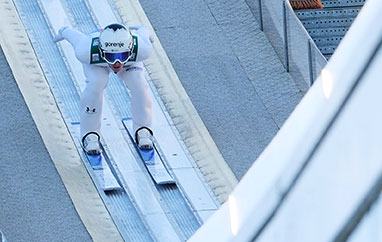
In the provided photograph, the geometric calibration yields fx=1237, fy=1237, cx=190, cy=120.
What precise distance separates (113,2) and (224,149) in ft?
7.01

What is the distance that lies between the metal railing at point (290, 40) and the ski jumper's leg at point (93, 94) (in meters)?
1.44

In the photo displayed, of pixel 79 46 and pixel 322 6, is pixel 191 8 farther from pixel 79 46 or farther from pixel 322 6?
pixel 79 46

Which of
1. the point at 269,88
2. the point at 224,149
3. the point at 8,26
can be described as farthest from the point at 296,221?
the point at 8,26

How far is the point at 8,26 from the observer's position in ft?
30.6

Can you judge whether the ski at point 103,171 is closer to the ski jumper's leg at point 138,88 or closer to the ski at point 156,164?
the ski at point 156,164

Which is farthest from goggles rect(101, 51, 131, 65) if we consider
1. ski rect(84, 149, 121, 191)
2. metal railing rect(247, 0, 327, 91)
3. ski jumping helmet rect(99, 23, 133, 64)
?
metal railing rect(247, 0, 327, 91)

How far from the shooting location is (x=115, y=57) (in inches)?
288

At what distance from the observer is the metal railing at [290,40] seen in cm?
820

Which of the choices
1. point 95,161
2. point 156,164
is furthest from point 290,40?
point 95,161

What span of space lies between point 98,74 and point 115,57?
233 mm

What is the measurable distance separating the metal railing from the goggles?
4.44 feet

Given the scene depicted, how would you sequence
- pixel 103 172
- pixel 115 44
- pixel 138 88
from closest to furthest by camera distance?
1. pixel 115 44
2. pixel 138 88
3. pixel 103 172

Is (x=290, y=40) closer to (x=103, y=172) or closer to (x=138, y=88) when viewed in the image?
(x=138, y=88)

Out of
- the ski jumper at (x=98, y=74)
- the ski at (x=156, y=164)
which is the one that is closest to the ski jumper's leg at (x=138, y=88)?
the ski jumper at (x=98, y=74)
